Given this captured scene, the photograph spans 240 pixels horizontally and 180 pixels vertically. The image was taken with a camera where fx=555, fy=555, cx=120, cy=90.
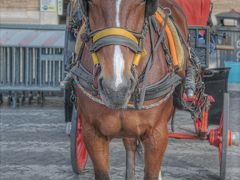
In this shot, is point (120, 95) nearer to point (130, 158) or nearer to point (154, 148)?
point (154, 148)

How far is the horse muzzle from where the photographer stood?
272 cm

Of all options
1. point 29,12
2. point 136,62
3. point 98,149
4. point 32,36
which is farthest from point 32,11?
point 136,62

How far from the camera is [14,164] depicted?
5.87 meters

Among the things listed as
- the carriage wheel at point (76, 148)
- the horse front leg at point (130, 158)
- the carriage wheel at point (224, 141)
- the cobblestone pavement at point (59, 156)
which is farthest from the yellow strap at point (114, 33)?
the cobblestone pavement at point (59, 156)

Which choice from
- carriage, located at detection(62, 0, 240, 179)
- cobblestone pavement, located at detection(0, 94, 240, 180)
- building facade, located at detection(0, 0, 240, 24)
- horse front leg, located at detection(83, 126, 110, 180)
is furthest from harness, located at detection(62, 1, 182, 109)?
building facade, located at detection(0, 0, 240, 24)

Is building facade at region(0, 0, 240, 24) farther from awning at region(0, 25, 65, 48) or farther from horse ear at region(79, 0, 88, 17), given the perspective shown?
horse ear at region(79, 0, 88, 17)

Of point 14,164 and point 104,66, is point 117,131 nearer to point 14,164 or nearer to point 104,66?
point 104,66

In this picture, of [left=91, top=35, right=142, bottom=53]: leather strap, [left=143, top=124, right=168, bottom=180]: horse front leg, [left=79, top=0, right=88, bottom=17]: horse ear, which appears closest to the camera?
[left=91, top=35, right=142, bottom=53]: leather strap

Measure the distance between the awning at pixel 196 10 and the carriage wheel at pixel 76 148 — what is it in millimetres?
1432

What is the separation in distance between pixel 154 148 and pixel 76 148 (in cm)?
190

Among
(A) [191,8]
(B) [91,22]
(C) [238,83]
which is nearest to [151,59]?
(B) [91,22]

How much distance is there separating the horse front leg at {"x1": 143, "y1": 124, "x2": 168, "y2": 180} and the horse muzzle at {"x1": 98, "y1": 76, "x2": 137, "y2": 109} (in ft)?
1.96

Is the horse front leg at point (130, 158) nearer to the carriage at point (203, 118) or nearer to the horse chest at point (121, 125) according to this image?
the carriage at point (203, 118)

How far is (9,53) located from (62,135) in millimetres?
3446
